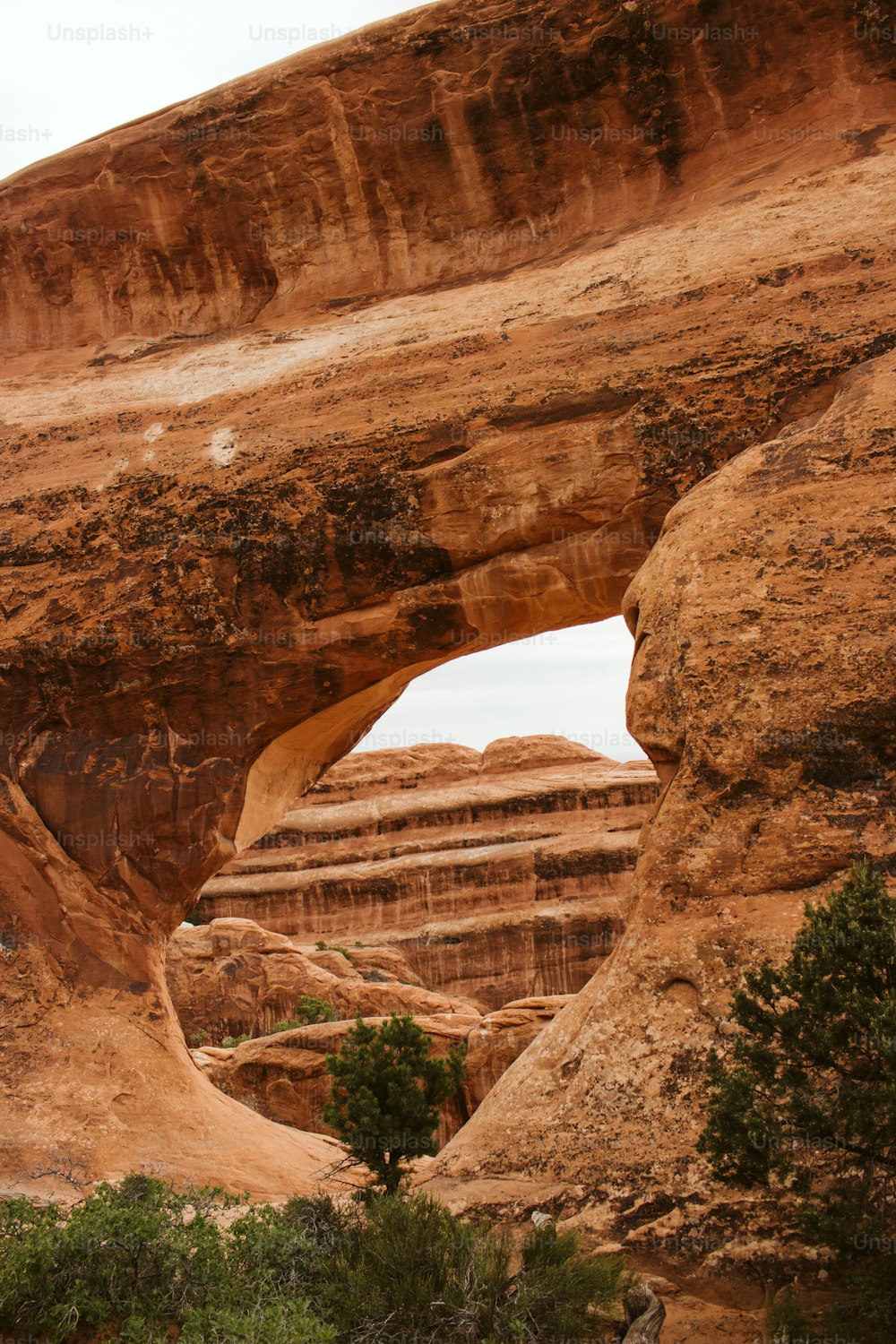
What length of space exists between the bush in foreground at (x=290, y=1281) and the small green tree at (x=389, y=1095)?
1.87 meters

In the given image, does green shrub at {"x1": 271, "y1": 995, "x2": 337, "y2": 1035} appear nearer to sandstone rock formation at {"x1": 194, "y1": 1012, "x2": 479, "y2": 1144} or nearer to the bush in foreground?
sandstone rock formation at {"x1": 194, "y1": 1012, "x2": 479, "y2": 1144}

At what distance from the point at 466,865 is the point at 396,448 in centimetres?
2553

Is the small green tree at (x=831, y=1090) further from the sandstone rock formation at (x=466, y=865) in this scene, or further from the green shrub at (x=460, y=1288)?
the sandstone rock formation at (x=466, y=865)

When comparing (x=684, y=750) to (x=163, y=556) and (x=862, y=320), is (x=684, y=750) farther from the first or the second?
(x=163, y=556)

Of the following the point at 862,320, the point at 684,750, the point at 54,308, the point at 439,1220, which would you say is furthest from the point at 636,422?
the point at 54,308

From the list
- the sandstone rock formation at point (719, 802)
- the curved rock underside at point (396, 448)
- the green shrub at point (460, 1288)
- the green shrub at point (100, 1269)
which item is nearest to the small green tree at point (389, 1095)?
the sandstone rock formation at point (719, 802)

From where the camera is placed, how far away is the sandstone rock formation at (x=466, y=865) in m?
32.8

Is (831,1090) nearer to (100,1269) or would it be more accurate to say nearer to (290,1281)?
(290,1281)

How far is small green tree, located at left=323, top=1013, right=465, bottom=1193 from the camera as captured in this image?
1002cm

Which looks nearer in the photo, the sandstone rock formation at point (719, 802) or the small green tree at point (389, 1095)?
the sandstone rock formation at point (719, 802)

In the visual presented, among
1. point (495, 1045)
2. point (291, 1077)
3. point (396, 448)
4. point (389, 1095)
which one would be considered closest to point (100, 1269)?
point (389, 1095)

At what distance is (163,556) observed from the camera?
541 inches

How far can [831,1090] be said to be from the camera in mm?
6922

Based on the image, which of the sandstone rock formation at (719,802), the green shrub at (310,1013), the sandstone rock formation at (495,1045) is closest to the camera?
the sandstone rock formation at (719,802)
